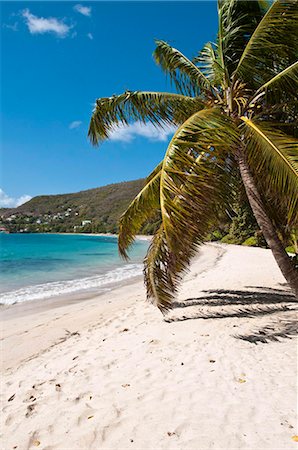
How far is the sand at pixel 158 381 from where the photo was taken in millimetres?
2826

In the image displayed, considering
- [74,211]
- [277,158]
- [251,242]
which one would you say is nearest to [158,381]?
[277,158]

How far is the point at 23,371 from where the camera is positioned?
4.81 metres

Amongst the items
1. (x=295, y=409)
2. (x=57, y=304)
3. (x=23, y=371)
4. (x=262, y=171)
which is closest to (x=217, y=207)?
(x=262, y=171)

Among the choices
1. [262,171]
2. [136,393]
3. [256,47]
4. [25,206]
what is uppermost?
[25,206]

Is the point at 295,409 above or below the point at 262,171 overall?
below

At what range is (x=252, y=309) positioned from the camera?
7.23m

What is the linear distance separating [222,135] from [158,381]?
341 cm

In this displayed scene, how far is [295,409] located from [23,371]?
401 centimetres

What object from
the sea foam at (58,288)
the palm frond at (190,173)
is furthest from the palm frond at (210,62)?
the sea foam at (58,288)

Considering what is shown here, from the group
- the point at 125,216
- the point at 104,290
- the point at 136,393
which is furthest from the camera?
the point at 104,290

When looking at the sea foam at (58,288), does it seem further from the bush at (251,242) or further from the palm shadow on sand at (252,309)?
the bush at (251,242)

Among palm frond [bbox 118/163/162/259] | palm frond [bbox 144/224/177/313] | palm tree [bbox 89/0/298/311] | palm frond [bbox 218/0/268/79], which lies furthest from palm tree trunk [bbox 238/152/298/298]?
palm frond [bbox 218/0/268/79]

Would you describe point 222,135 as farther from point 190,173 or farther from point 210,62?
point 210,62

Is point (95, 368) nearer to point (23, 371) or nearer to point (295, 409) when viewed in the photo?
point (23, 371)
